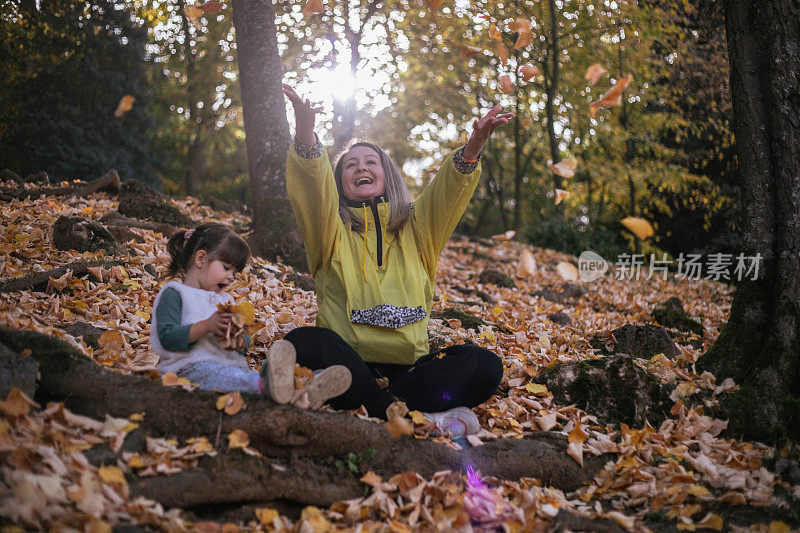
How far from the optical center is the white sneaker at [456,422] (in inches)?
106

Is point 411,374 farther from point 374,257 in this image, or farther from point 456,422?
point 374,257

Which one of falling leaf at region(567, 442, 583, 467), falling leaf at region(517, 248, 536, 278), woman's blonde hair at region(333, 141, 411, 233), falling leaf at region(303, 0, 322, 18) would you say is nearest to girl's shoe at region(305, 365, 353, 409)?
woman's blonde hair at region(333, 141, 411, 233)

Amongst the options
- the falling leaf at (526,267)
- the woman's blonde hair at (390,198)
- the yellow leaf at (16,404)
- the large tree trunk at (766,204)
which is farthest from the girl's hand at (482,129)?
the falling leaf at (526,267)

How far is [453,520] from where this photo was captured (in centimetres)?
209

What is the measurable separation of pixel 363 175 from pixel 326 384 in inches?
48.6

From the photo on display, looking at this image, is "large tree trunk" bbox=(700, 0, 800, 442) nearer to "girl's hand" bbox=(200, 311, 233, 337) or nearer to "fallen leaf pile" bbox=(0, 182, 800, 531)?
"fallen leaf pile" bbox=(0, 182, 800, 531)

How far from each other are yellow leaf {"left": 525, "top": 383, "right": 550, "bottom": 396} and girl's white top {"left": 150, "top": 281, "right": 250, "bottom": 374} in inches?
65.7

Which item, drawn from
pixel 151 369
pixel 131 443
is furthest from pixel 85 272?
pixel 131 443

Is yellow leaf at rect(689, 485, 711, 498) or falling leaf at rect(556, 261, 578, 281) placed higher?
falling leaf at rect(556, 261, 578, 281)

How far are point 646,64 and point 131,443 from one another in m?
11.4

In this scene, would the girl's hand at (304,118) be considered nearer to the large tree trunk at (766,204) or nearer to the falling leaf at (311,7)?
the falling leaf at (311,7)

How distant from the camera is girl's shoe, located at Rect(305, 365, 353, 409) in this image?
2.32 meters

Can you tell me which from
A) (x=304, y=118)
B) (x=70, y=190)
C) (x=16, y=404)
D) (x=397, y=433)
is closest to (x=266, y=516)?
(x=397, y=433)

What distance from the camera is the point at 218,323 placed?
239cm
